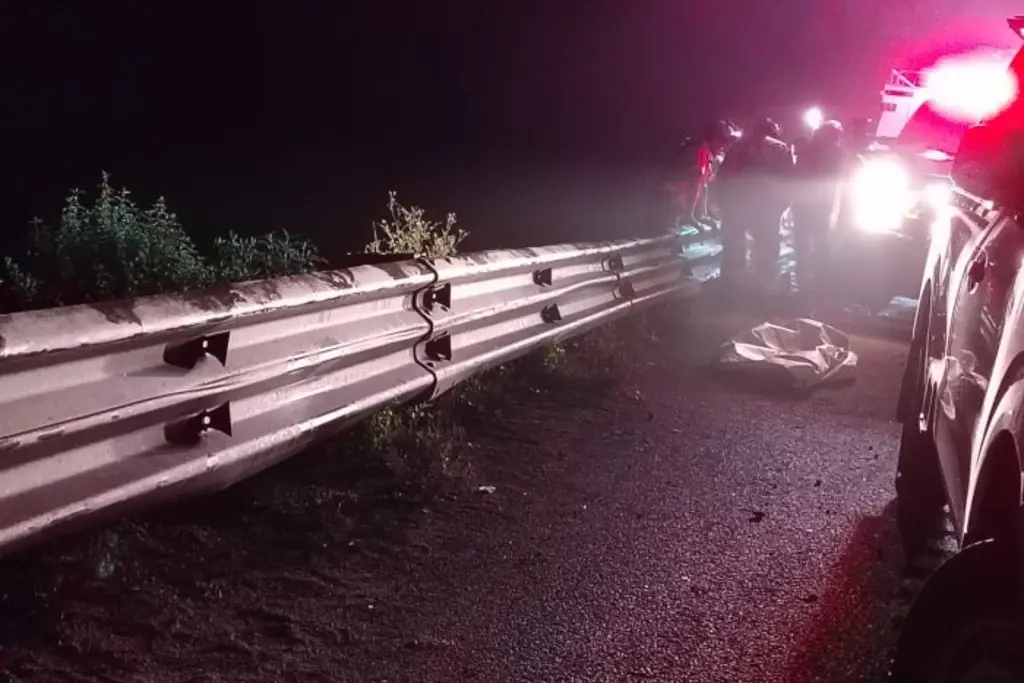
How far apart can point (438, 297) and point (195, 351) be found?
2.05 meters

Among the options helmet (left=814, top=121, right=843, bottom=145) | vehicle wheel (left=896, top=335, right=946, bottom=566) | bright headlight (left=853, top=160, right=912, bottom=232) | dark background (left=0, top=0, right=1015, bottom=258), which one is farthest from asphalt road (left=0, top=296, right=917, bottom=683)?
helmet (left=814, top=121, right=843, bottom=145)

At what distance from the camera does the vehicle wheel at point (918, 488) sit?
199 inches

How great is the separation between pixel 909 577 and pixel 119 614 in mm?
3014

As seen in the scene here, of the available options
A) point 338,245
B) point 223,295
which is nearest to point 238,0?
point 338,245

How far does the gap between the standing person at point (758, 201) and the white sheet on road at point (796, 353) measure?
2.91 metres

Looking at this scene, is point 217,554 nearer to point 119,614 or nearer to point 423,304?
point 119,614

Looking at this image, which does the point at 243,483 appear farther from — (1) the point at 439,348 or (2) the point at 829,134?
(2) the point at 829,134

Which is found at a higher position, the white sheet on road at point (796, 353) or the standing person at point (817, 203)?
the standing person at point (817, 203)

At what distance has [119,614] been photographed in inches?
144

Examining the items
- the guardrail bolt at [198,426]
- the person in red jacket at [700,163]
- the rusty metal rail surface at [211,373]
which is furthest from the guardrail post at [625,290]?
the guardrail bolt at [198,426]

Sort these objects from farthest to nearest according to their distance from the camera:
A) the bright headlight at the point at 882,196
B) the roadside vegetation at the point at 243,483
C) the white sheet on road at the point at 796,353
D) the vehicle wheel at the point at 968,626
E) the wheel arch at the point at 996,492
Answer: the bright headlight at the point at 882,196 → the white sheet on road at the point at 796,353 → the roadside vegetation at the point at 243,483 → the wheel arch at the point at 996,492 → the vehicle wheel at the point at 968,626

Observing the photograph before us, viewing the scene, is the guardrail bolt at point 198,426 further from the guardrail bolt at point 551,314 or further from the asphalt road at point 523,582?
the guardrail bolt at point 551,314

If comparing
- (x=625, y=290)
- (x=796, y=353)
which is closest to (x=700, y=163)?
(x=625, y=290)

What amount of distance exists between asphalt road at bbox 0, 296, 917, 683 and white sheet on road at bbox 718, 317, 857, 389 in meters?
1.84
